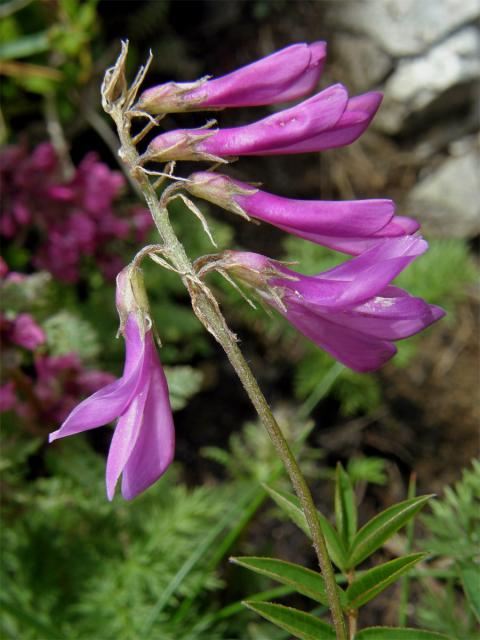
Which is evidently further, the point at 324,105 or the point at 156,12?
the point at 156,12

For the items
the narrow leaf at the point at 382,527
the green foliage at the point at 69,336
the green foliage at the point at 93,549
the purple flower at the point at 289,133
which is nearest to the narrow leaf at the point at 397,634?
the narrow leaf at the point at 382,527

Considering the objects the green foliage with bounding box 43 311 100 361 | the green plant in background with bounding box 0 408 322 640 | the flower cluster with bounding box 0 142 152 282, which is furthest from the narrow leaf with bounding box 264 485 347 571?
the flower cluster with bounding box 0 142 152 282

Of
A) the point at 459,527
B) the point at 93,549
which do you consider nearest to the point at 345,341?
the point at 459,527

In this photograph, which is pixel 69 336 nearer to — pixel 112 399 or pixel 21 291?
pixel 21 291

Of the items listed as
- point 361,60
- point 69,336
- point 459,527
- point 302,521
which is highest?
point 361,60

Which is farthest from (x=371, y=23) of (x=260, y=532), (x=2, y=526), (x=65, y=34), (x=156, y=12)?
(x=2, y=526)

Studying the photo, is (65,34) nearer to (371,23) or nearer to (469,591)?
(371,23)

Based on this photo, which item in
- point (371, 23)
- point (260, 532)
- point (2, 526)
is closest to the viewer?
point (2, 526)
